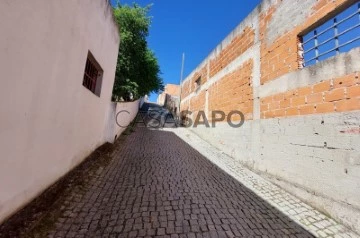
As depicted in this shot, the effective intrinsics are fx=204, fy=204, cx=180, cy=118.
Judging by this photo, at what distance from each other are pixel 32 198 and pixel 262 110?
500 cm

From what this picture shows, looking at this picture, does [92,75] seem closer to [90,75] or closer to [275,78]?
[90,75]

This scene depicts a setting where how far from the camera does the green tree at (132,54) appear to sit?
13.2 m

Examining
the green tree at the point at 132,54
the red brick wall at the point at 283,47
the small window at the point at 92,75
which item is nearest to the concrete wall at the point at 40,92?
the small window at the point at 92,75

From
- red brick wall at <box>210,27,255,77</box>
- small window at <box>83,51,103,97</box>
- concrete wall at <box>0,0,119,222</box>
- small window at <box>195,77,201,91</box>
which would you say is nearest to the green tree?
small window at <box>195,77,201,91</box>

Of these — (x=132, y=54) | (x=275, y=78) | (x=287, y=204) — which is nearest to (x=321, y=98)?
(x=275, y=78)

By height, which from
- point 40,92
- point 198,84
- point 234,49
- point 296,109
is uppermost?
point 234,49

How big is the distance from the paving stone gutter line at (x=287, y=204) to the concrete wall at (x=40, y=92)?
12.6ft

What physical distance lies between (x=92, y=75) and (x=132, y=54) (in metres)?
9.01

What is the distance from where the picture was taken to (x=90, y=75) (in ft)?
16.8

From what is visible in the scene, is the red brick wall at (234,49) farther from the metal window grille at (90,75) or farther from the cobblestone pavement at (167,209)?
the metal window grille at (90,75)

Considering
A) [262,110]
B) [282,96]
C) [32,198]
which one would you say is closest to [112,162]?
[32,198]

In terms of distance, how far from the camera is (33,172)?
277 centimetres

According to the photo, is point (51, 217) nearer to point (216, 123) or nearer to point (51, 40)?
point (51, 40)

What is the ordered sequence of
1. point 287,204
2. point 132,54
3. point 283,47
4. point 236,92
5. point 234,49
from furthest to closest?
point 132,54 → point 234,49 → point 236,92 → point 283,47 → point 287,204
